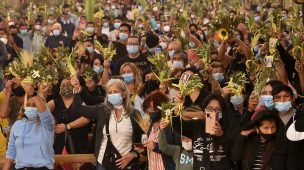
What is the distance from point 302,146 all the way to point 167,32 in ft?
40.4

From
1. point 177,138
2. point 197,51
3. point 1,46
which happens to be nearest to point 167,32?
point 1,46

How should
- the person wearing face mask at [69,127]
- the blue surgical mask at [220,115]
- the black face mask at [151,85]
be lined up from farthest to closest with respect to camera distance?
the black face mask at [151,85], the person wearing face mask at [69,127], the blue surgical mask at [220,115]

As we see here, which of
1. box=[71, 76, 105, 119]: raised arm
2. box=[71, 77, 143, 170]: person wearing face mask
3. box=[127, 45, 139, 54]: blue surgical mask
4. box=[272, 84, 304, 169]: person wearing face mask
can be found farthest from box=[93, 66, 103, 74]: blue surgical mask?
box=[272, 84, 304, 169]: person wearing face mask

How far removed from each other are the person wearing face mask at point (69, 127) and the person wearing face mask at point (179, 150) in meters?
2.02

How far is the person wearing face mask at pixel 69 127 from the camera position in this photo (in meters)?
12.6

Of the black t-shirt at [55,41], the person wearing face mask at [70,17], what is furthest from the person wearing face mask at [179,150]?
the person wearing face mask at [70,17]

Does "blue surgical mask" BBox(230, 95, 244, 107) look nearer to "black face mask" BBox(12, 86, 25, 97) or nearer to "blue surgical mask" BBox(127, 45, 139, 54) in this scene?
"black face mask" BBox(12, 86, 25, 97)

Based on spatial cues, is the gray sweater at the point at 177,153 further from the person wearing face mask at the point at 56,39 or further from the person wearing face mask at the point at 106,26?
the person wearing face mask at the point at 106,26

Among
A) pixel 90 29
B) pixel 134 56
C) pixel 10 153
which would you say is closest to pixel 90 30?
pixel 90 29

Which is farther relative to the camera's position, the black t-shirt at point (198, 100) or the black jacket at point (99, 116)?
the black jacket at point (99, 116)

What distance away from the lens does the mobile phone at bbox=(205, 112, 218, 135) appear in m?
9.98

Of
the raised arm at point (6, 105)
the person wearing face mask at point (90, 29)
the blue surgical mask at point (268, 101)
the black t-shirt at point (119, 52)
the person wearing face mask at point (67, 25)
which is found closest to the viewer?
the blue surgical mask at point (268, 101)

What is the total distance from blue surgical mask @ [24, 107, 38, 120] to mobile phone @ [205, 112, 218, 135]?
2.28m

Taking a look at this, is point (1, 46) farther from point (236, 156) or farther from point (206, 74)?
point (236, 156)
